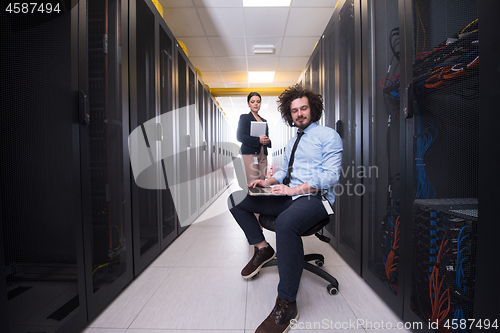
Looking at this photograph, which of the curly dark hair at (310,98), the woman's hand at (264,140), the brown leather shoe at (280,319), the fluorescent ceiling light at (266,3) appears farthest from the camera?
the fluorescent ceiling light at (266,3)

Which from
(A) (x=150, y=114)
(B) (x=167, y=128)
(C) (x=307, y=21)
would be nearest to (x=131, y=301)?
(A) (x=150, y=114)

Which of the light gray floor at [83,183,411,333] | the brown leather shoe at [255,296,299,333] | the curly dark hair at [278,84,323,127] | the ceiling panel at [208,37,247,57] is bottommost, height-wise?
the light gray floor at [83,183,411,333]

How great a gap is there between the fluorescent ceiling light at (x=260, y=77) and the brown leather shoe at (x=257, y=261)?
4288 millimetres

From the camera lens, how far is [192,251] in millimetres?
2062

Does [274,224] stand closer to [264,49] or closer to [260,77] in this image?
[264,49]

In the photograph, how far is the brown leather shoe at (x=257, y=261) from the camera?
1.49m

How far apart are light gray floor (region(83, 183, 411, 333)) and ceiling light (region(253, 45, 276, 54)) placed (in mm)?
3287

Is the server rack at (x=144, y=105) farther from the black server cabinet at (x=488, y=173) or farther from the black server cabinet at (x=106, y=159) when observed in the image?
the black server cabinet at (x=488, y=173)

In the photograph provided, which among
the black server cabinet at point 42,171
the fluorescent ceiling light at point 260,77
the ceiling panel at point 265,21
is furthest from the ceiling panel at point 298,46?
the black server cabinet at point 42,171

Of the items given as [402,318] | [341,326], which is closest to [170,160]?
[341,326]

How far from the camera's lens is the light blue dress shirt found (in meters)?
1.26

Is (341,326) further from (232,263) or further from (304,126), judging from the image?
(304,126)

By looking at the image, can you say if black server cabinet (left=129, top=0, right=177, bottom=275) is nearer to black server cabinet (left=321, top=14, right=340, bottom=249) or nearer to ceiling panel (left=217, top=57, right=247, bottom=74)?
black server cabinet (left=321, top=14, right=340, bottom=249)

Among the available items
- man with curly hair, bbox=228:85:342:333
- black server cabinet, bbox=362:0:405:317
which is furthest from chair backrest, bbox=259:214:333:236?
black server cabinet, bbox=362:0:405:317
